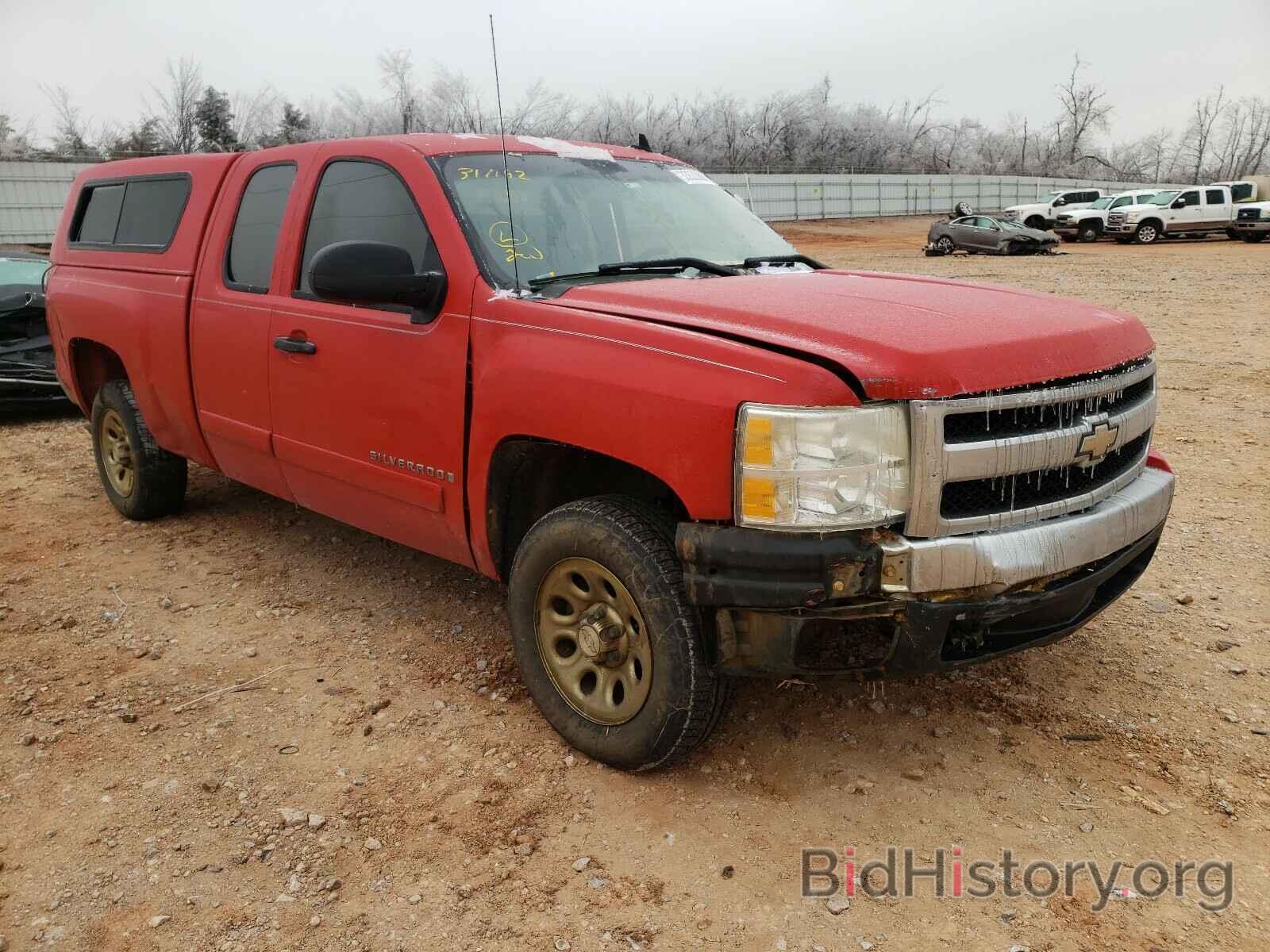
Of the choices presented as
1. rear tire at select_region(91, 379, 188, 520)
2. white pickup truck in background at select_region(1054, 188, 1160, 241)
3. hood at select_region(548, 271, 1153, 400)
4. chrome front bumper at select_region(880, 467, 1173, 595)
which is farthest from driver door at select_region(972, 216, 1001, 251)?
chrome front bumper at select_region(880, 467, 1173, 595)

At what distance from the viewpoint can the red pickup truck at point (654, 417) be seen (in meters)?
2.38

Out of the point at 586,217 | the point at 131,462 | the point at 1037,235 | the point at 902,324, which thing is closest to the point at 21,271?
the point at 131,462

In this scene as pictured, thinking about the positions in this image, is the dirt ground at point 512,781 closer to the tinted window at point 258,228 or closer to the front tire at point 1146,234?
the tinted window at point 258,228

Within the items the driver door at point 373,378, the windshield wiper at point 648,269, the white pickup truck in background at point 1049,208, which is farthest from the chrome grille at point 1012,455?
the white pickup truck in background at point 1049,208

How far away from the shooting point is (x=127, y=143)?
4291 centimetres

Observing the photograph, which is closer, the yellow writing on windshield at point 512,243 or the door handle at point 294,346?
the yellow writing on windshield at point 512,243

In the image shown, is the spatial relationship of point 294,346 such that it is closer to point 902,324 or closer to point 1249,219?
point 902,324

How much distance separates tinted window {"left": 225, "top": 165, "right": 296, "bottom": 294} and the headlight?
2490mm

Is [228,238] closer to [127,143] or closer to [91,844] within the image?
[91,844]

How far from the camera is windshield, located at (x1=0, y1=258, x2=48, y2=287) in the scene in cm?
806

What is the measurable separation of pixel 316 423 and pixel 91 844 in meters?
1.62

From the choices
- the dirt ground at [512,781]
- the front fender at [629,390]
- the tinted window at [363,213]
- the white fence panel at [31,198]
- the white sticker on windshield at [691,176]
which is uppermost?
the white fence panel at [31,198]

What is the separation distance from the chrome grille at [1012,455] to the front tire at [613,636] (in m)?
0.68

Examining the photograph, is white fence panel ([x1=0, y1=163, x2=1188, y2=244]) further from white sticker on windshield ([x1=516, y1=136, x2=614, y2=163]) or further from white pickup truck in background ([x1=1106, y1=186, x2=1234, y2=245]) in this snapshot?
white sticker on windshield ([x1=516, y1=136, x2=614, y2=163])
